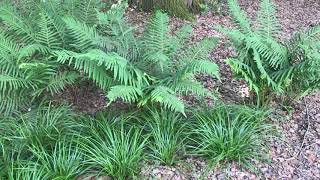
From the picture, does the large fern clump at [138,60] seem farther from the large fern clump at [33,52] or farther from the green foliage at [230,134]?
the green foliage at [230,134]

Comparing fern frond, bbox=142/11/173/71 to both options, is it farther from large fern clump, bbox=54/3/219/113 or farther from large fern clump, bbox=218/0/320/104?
large fern clump, bbox=218/0/320/104

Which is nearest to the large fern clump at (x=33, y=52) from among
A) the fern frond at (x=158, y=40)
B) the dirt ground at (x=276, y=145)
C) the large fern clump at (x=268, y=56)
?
the dirt ground at (x=276, y=145)

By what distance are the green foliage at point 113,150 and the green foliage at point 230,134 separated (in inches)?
21.8

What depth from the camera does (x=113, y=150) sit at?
3.28m

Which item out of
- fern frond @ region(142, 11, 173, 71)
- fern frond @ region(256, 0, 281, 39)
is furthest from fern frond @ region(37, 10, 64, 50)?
fern frond @ region(256, 0, 281, 39)

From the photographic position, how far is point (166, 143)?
11.3ft

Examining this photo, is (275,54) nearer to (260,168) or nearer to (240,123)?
(240,123)

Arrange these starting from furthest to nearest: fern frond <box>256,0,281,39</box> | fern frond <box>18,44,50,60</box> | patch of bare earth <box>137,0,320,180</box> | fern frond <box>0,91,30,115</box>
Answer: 1. fern frond <box>256,0,281,39</box>
2. fern frond <box>0,91,30,115</box>
3. fern frond <box>18,44,50,60</box>
4. patch of bare earth <box>137,0,320,180</box>

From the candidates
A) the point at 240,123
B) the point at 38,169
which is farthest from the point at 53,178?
the point at 240,123

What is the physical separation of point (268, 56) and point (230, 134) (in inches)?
36.3

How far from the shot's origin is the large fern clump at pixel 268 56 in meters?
3.56

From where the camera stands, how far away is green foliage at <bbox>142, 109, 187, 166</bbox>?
339cm

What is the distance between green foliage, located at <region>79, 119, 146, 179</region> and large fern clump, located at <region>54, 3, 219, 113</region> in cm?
33

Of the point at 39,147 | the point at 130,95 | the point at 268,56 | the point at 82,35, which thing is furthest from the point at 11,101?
the point at 268,56
